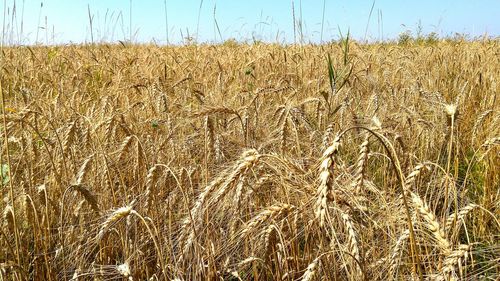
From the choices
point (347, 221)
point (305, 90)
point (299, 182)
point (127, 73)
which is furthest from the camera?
point (127, 73)

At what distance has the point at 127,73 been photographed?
474 centimetres

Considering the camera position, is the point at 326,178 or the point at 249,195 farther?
the point at 249,195

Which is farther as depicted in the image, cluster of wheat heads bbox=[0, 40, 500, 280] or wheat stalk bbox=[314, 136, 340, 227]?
cluster of wheat heads bbox=[0, 40, 500, 280]

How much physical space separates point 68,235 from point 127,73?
332cm

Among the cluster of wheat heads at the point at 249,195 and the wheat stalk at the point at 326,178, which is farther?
the cluster of wheat heads at the point at 249,195

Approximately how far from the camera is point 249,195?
63.1 inches

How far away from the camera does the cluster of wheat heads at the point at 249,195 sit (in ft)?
4.10

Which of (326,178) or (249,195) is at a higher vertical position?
(326,178)

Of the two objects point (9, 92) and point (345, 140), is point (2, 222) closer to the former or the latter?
point (345, 140)

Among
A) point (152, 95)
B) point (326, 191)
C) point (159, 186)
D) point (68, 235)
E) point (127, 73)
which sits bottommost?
point (68, 235)

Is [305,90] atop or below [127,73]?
below

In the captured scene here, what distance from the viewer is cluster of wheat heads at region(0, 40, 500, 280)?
49.3 inches

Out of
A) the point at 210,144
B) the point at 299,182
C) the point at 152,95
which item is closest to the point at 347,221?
the point at 299,182

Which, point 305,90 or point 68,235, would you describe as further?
point 305,90
